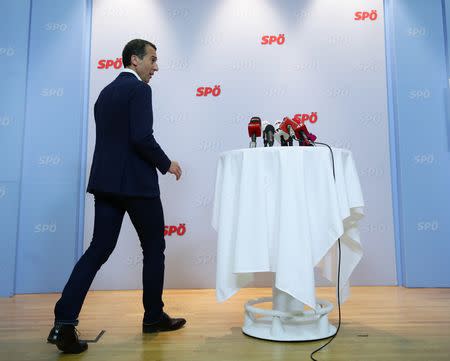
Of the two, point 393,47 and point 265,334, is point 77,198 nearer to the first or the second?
point 265,334

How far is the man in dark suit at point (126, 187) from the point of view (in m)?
1.57

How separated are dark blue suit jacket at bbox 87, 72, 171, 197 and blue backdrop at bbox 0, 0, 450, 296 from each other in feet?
4.28

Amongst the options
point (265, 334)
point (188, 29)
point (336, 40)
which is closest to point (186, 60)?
point (188, 29)

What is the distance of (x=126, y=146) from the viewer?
1.63 meters

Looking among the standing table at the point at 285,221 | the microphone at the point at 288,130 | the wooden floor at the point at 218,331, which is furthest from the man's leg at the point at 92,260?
the microphone at the point at 288,130

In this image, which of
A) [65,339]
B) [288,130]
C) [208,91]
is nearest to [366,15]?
[208,91]

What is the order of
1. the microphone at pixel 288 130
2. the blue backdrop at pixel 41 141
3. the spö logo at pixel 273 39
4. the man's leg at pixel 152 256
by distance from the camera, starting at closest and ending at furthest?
the man's leg at pixel 152 256, the microphone at pixel 288 130, the blue backdrop at pixel 41 141, the spö logo at pixel 273 39

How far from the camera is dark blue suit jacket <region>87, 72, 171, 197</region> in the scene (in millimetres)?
1601

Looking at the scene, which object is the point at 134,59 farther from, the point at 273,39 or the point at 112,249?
the point at 273,39

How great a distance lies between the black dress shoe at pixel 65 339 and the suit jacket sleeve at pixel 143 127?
0.75 m

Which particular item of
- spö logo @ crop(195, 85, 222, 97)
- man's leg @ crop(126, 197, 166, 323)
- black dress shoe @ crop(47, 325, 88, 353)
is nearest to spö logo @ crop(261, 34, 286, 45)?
spö logo @ crop(195, 85, 222, 97)

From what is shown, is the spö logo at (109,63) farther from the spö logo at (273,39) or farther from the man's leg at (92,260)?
the man's leg at (92,260)

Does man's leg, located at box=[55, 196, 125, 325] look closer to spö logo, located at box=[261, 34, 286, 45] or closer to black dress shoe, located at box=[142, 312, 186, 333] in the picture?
black dress shoe, located at box=[142, 312, 186, 333]

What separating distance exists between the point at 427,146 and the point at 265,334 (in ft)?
6.72
